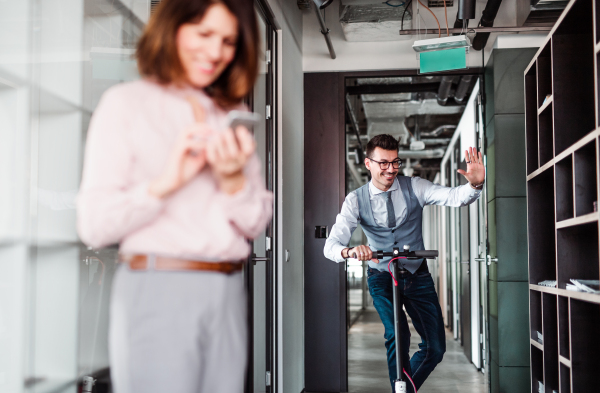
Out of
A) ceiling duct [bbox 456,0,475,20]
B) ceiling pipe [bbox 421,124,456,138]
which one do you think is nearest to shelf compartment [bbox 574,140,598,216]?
ceiling duct [bbox 456,0,475,20]

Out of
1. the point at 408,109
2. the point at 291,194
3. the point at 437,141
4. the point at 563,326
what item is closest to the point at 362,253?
the point at 563,326

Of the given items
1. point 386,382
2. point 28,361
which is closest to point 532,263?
point 386,382

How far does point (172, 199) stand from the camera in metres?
0.97

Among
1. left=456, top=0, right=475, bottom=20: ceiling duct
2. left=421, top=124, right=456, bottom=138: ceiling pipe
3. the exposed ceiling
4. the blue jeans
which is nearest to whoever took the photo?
the blue jeans

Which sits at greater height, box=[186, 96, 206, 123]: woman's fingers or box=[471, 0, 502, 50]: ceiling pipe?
box=[471, 0, 502, 50]: ceiling pipe

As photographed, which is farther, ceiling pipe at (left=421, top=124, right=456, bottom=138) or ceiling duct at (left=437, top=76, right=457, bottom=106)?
ceiling pipe at (left=421, top=124, right=456, bottom=138)

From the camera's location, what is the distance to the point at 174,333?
972 millimetres

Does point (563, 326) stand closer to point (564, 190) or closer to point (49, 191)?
point (564, 190)

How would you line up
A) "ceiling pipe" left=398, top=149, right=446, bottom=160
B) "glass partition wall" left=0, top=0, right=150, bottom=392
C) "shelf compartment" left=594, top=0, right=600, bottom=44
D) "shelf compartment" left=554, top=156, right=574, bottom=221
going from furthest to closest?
"ceiling pipe" left=398, top=149, right=446, bottom=160
"shelf compartment" left=554, top=156, right=574, bottom=221
"shelf compartment" left=594, top=0, right=600, bottom=44
"glass partition wall" left=0, top=0, right=150, bottom=392

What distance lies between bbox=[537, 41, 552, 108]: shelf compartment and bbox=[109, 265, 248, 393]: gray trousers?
8.75 ft

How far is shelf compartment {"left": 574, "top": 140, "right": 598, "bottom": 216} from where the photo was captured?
2.44 metres

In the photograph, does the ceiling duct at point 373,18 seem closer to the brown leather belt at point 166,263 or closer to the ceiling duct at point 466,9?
the ceiling duct at point 466,9

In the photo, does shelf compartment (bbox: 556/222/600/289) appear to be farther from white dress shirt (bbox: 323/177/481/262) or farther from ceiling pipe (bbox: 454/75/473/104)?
ceiling pipe (bbox: 454/75/473/104)

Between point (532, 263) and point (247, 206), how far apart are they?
8.74 feet
